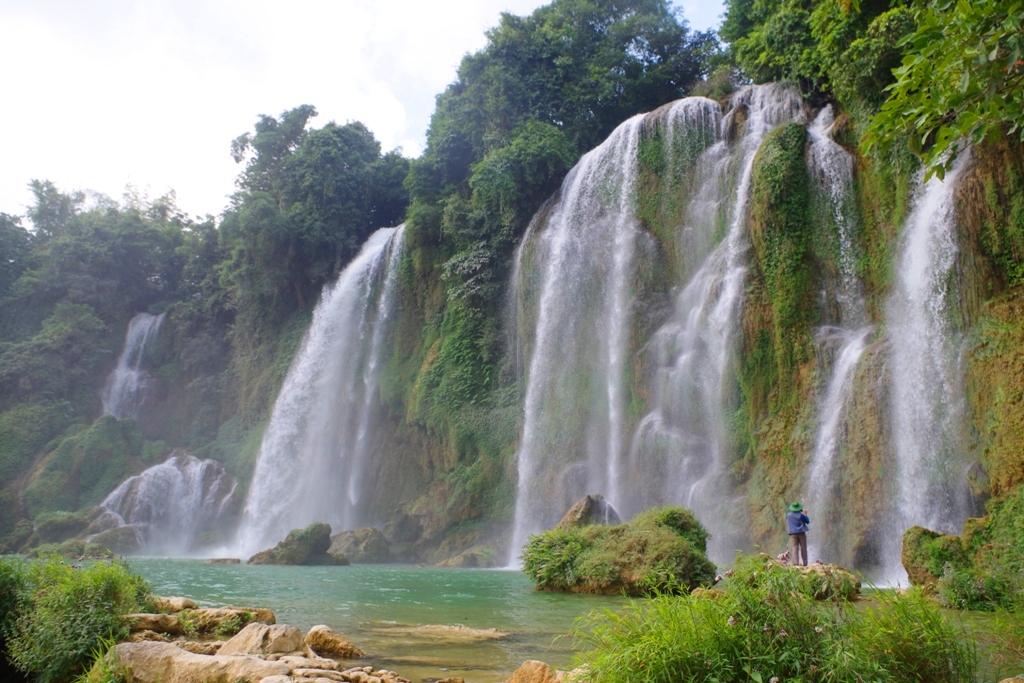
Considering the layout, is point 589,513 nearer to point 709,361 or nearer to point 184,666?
point 709,361

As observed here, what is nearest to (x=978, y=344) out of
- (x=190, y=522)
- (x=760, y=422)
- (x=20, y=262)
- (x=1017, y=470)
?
(x=1017, y=470)

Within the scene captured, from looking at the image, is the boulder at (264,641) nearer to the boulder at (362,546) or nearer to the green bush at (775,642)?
the green bush at (775,642)

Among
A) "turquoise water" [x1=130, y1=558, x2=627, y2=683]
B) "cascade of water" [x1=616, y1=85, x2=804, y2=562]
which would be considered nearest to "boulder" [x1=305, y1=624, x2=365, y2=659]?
"turquoise water" [x1=130, y1=558, x2=627, y2=683]

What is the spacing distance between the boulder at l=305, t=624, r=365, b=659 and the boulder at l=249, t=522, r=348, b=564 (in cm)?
1627

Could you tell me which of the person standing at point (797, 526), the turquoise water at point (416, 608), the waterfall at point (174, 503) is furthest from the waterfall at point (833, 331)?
the waterfall at point (174, 503)

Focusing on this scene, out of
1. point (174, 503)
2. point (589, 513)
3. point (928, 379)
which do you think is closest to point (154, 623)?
point (589, 513)

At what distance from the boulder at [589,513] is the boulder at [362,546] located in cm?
995

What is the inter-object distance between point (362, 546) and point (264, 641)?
63.9 feet

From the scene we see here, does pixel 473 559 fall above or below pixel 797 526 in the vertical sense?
below

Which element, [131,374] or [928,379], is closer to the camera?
[928,379]

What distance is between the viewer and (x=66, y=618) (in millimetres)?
6281

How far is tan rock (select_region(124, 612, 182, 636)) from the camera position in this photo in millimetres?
6898

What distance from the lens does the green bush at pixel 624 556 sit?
11305 mm

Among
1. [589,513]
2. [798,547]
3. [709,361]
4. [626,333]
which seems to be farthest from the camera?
[626,333]
